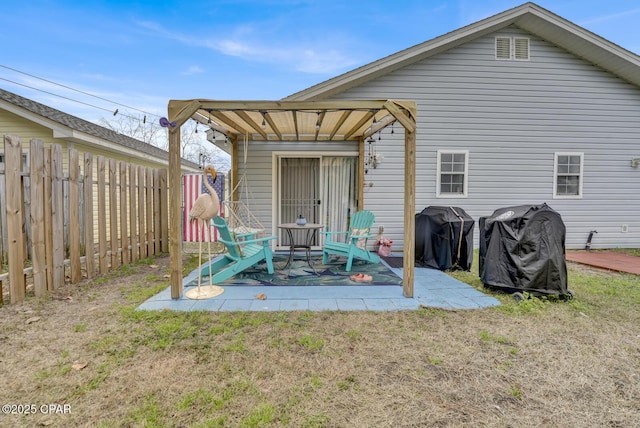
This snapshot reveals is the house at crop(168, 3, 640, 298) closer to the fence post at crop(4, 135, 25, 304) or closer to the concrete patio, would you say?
the concrete patio

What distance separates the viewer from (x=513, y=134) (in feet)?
22.1

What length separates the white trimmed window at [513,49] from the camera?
663 cm

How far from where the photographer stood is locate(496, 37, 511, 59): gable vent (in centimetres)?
662

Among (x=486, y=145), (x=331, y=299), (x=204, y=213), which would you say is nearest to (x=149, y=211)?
(x=204, y=213)

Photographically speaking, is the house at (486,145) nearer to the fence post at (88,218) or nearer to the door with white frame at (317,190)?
the door with white frame at (317,190)

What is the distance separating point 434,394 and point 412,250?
1.89m

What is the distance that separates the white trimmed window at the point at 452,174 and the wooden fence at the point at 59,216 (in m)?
5.80

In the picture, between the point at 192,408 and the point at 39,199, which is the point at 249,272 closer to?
the point at 39,199

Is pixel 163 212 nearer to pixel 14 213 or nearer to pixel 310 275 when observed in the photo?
pixel 14 213

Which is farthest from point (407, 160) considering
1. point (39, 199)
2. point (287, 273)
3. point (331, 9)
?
point (331, 9)

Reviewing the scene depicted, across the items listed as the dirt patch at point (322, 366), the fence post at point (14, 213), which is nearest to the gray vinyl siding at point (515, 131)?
the dirt patch at point (322, 366)

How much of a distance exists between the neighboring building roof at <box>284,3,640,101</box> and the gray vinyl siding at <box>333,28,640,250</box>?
203 mm

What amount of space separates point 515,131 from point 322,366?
22.3 feet

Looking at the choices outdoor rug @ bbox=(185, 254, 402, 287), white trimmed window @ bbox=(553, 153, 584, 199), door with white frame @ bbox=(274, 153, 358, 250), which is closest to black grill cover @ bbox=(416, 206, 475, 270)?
outdoor rug @ bbox=(185, 254, 402, 287)
